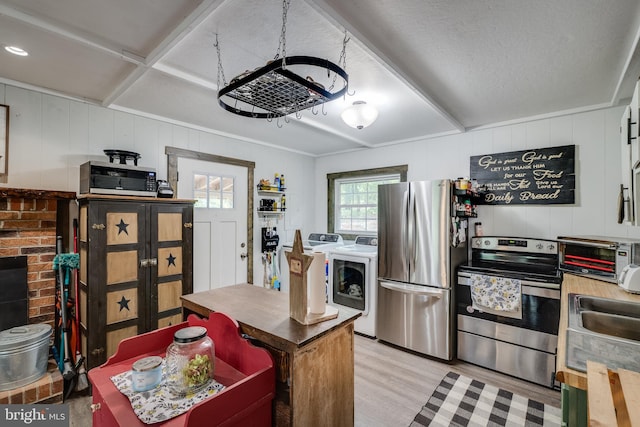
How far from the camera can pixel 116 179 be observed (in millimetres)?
2412

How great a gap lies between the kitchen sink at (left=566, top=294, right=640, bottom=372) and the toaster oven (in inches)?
22.5

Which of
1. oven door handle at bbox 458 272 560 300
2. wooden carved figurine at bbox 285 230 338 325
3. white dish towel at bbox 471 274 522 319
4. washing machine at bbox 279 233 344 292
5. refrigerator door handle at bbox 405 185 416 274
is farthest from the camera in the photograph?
washing machine at bbox 279 233 344 292

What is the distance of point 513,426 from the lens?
76.4 inches

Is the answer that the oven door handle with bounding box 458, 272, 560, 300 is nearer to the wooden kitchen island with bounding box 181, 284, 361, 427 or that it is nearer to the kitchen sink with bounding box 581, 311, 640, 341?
the kitchen sink with bounding box 581, 311, 640, 341

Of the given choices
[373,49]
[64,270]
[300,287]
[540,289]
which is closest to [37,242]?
[64,270]

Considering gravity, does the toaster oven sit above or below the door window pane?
below

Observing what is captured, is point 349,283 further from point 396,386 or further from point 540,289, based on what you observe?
point 540,289

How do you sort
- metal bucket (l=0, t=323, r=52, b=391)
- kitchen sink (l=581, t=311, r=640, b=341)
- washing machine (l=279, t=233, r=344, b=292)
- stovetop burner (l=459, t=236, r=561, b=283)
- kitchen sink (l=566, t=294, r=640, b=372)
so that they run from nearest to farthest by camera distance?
kitchen sink (l=566, t=294, r=640, b=372), kitchen sink (l=581, t=311, r=640, b=341), metal bucket (l=0, t=323, r=52, b=391), stovetop burner (l=459, t=236, r=561, b=283), washing machine (l=279, t=233, r=344, b=292)

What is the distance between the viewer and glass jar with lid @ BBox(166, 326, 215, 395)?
107 cm

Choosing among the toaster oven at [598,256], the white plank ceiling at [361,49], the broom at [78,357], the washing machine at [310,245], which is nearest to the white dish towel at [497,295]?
the toaster oven at [598,256]

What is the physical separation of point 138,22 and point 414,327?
3205mm

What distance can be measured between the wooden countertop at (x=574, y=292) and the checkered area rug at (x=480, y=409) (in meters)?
0.90

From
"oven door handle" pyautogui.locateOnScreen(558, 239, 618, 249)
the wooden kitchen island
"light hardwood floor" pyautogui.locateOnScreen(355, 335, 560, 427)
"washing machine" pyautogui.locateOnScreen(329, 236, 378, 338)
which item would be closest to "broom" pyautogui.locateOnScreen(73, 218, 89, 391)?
the wooden kitchen island

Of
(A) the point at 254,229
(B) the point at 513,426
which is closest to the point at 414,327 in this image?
(B) the point at 513,426
